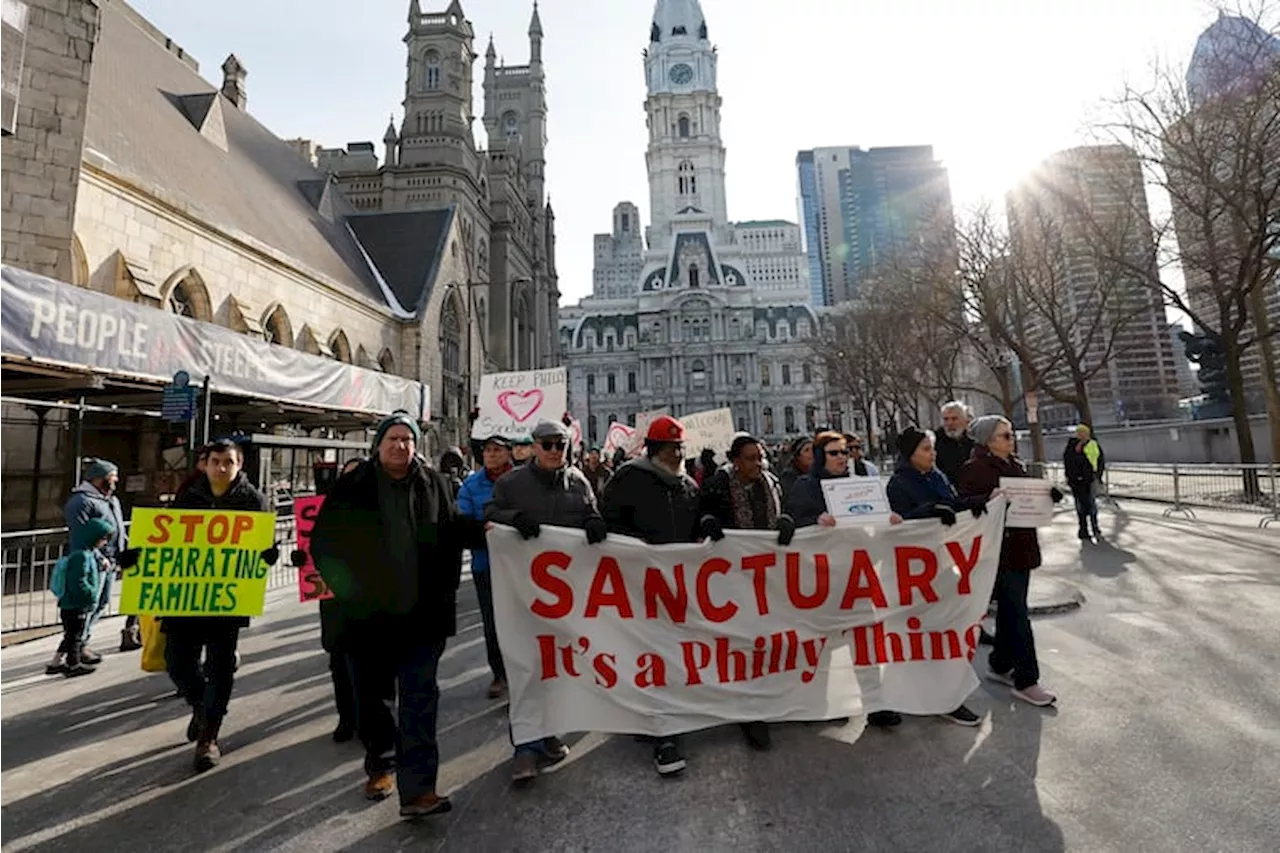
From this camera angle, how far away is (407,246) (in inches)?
1244

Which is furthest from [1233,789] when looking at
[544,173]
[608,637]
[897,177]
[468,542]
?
[897,177]

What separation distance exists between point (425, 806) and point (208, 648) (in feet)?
6.33

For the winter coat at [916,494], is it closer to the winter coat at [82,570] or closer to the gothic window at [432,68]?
the winter coat at [82,570]

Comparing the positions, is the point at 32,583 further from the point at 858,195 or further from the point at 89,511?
the point at 858,195

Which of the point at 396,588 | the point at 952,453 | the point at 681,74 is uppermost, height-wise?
the point at 681,74

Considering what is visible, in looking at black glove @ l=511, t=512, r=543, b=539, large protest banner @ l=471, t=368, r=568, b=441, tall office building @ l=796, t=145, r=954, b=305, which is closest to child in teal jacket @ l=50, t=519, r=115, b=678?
black glove @ l=511, t=512, r=543, b=539

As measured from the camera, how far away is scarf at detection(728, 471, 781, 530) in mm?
4594

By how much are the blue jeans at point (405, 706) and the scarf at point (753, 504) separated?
2.27 m

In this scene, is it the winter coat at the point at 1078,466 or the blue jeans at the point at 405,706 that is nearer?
the blue jeans at the point at 405,706

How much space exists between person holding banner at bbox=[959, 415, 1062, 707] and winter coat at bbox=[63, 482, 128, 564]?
756 cm

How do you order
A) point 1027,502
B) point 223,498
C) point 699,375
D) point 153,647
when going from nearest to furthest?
point 223,498
point 153,647
point 1027,502
point 699,375

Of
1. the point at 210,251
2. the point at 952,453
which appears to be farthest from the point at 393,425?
the point at 210,251

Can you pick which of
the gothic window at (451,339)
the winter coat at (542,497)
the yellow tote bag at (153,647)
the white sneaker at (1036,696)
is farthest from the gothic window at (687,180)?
the yellow tote bag at (153,647)

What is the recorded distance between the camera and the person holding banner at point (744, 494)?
15.0ft
